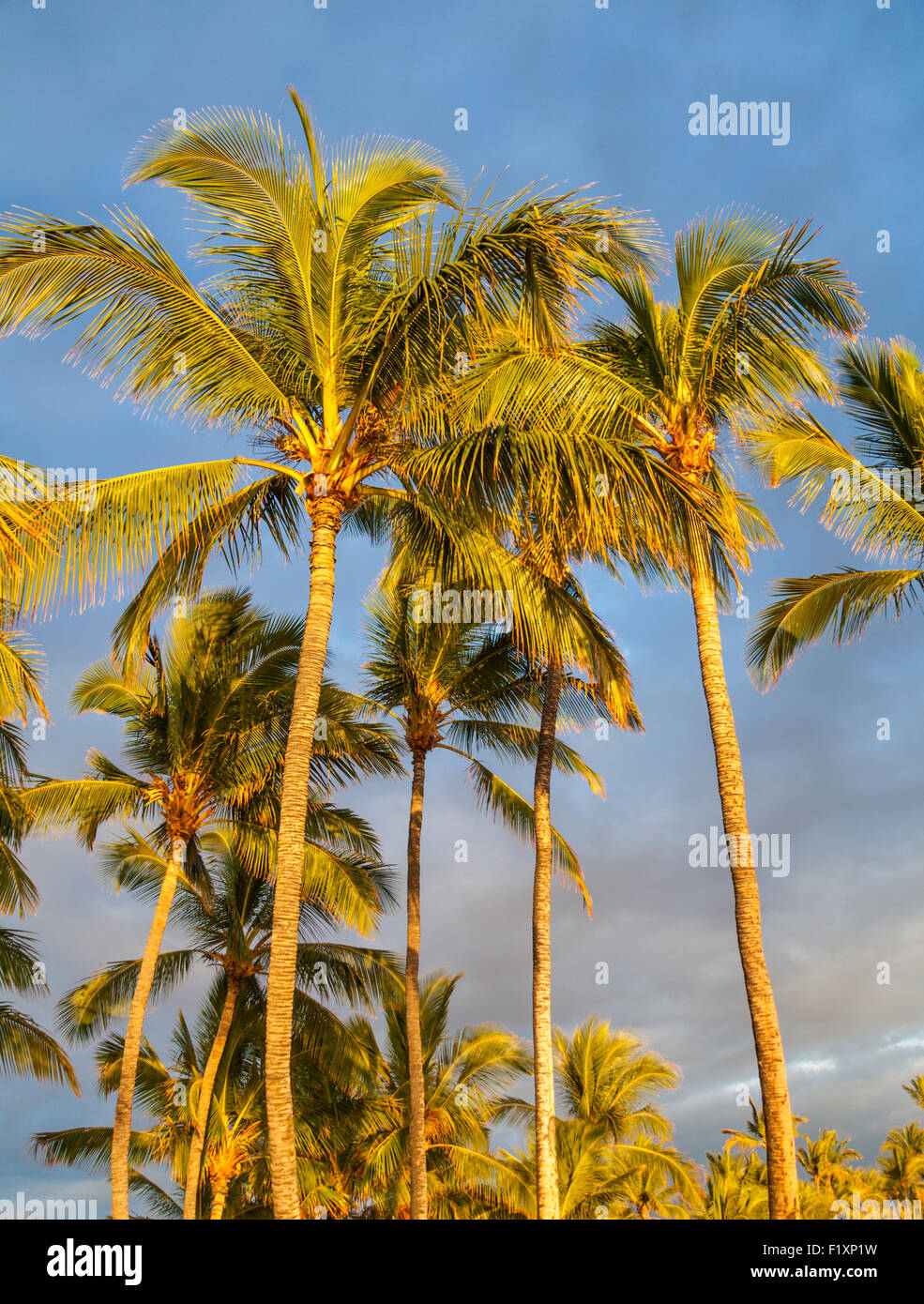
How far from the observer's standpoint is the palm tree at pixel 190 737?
1706 cm

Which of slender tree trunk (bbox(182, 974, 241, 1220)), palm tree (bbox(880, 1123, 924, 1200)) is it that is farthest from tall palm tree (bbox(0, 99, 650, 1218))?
palm tree (bbox(880, 1123, 924, 1200))

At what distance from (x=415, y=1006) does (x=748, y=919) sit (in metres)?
8.84

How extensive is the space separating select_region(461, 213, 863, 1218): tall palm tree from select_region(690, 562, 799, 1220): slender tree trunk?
0.06ft

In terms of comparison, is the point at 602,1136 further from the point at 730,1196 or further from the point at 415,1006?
the point at 415,1006

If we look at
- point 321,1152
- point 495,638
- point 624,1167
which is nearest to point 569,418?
point 495,638

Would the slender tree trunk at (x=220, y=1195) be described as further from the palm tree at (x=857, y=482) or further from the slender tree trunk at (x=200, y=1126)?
the palm tree at (x=857, y=482)

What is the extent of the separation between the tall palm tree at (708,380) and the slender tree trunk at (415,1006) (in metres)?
7.92

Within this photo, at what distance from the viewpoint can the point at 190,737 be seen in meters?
17.2

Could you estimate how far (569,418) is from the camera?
11.7 m

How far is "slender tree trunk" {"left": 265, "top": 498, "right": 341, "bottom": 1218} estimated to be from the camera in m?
8.59

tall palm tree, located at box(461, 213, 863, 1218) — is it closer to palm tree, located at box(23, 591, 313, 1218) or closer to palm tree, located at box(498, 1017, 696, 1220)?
palm tree, located at box(23, 591, 313, 1218)
